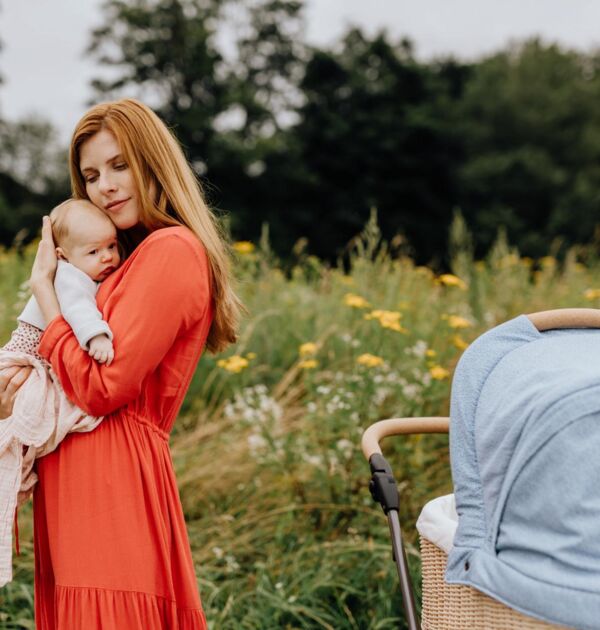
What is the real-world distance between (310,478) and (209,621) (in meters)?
0.80

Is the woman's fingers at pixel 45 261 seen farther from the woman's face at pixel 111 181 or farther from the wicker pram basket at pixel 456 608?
the wicker pram basket at pixel 456 608

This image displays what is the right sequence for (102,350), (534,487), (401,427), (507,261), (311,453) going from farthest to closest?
(507,261) → (311,453) → (401,427) → (102,350) → (534,487)

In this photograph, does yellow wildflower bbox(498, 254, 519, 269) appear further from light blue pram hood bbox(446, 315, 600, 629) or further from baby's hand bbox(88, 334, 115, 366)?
baby's hand bbox(88, 334, 115, 366)

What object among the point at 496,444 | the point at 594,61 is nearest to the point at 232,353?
the point at 496,444

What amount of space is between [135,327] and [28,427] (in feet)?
1.13

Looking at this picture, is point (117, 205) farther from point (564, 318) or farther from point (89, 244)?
point (564, 318)

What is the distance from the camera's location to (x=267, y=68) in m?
27.0

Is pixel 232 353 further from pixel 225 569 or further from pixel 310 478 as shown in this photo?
pixel 225 569

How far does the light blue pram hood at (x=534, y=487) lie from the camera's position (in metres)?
1.56

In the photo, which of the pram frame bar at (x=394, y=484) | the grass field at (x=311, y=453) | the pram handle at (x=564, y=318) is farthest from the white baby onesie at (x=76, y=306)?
the grass field at (x=311, y=453)

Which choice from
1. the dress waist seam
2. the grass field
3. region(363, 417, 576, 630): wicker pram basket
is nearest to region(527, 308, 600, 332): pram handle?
region(363, 417, 576, 630): wicker pram basket

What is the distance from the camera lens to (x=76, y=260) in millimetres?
1953

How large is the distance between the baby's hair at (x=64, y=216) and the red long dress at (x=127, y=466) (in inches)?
6.8

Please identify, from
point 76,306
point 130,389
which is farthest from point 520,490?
point 76,306
